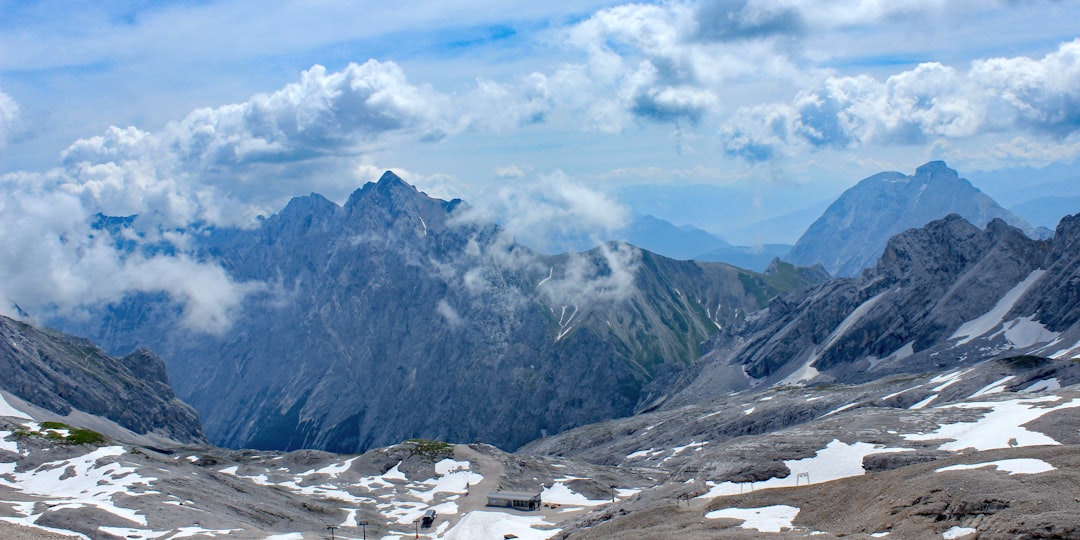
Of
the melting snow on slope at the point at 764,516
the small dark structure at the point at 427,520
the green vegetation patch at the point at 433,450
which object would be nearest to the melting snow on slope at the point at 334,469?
the green vegetation patch at the point at 433,450

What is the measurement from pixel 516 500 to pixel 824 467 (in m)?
57.8

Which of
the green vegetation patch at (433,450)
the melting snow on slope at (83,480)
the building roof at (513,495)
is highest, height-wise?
the melting snow on slope at (83,480)

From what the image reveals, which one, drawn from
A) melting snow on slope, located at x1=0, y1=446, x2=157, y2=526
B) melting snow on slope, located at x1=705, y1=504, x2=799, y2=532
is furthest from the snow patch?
melting snow on slope, located at x1=0, y1=446, x2=157, y2=526

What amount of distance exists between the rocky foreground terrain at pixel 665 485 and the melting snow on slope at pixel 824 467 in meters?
0.26

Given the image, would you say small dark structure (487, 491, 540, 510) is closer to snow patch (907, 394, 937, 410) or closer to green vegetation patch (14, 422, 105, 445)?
green vegetation patch (14, 422, 105, 445)

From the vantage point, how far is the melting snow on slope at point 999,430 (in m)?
92.2

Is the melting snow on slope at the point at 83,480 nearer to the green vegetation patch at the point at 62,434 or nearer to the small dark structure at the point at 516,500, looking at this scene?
Result: the green vegetation patch at the point at 62,434

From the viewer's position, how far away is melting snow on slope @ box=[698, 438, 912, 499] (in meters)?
91.1

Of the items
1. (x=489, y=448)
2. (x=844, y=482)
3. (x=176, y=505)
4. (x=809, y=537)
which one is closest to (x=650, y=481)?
(x=489, y=448)

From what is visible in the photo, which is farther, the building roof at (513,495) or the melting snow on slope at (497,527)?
the building roof at (513,495)

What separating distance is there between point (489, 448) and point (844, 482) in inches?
4975

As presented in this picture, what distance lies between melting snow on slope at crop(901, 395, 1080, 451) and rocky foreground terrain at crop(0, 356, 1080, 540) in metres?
0.44

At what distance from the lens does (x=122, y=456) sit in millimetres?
145500

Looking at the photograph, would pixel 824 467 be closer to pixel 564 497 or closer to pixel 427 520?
pixel 427 520
